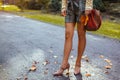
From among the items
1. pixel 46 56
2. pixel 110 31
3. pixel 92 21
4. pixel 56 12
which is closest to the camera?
pixel 92 21

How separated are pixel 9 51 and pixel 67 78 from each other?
263 cm

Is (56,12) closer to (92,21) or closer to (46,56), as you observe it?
(46,56)

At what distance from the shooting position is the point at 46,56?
6766mm

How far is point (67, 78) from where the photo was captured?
5.02 metres

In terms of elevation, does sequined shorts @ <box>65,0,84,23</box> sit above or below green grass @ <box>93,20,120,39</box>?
above

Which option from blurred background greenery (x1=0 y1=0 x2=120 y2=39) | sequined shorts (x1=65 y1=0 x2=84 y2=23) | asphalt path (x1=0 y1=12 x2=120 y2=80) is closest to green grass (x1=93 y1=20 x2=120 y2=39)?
blurred background greenery (x1=0 y1=0 x2=120 y2=39)

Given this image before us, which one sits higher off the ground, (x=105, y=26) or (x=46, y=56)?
(x=46, y=56)

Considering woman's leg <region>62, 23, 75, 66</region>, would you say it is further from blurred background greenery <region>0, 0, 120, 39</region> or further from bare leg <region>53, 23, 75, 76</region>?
blurred background greenery <region>0, 0, 120, 39</region>

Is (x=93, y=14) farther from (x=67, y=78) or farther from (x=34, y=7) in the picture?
(x=34, y=7)

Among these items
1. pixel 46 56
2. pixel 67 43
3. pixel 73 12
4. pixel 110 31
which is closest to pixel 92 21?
pixel 73 12

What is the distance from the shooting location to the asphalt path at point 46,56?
17.4 ft

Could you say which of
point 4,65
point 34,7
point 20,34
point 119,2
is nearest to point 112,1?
point 119,2

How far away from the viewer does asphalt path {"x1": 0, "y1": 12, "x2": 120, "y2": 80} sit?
5.30 m

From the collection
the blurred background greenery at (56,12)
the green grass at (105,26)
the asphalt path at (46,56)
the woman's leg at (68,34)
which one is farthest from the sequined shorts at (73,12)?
the blurred background greenery at (56,12)
